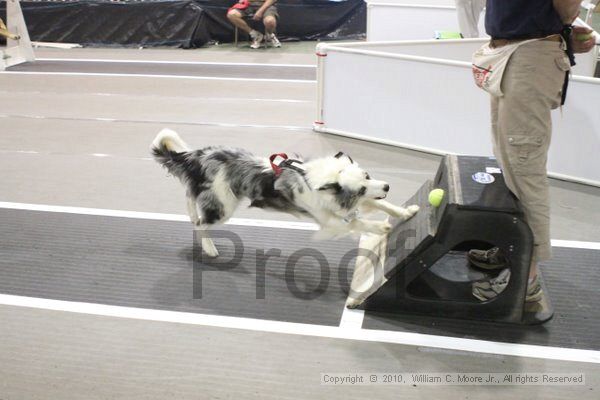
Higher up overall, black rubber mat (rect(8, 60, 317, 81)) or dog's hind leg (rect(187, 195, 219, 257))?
black rubber mat (rect(8, 60, 317, 81))

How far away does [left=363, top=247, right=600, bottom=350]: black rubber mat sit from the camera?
2.32 m

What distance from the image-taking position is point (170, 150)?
2900 millimetres

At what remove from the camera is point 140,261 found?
2.96m

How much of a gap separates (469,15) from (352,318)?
4.71m

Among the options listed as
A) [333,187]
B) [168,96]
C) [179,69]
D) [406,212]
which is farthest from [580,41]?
[179,69]

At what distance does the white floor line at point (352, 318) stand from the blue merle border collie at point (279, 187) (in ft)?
1.23

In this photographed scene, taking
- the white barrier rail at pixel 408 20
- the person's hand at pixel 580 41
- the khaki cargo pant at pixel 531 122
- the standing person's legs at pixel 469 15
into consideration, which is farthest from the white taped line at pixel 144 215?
the white barrier rail at pixel 408 20

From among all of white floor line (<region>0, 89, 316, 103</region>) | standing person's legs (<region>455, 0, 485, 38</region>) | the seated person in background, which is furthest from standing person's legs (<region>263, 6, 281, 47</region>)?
standing person's legs (<region>455, 0, 485, 38</region>)

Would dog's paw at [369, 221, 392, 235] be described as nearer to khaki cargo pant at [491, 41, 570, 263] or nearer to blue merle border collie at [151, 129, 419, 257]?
blue merle border collie at [151, 129, 419, 257]

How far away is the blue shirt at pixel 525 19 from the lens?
2.00 m

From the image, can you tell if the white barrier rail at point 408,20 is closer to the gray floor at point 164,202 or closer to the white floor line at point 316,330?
the gray floor at point 164,202

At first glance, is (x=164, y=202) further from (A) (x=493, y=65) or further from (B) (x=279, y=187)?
(A) (x=493, y=65)

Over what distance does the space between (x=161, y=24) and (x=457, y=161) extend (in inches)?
301

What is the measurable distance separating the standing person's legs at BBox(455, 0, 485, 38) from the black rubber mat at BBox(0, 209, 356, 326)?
13.1 feet
